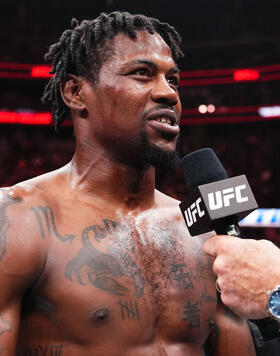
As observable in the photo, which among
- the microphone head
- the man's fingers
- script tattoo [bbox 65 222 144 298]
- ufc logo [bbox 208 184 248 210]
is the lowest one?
script tattoo [bbox 65 222 144 298]

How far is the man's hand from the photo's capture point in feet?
3.64

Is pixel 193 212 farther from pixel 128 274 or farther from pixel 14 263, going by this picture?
pixel 14 263

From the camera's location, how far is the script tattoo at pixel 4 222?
1345 millimetres

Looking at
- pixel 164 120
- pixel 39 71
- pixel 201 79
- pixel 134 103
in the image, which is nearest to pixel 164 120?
pixel 164 120

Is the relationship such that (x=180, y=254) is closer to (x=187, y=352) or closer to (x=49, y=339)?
(x=187, y=352)

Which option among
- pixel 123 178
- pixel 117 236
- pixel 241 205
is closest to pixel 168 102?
pixel 123 178

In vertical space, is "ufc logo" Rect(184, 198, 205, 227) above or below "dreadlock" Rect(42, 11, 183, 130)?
below

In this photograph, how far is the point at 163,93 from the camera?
165 centimetres

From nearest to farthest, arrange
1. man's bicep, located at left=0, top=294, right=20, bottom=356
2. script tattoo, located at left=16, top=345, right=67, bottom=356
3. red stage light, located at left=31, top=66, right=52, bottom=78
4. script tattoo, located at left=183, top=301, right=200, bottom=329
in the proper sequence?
man's bicep, located at left=0, top=294, right=20, bottom=356 < script tattoo, located at left=16, top=345, right=67, bottom=356 < script tattoo, located at left=183, top=301, right=200, bottom=329 < red stage light, located at left=31, top=66, right=52, bottom=78

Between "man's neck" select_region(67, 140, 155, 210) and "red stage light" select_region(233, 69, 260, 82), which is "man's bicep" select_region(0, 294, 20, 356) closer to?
"man's neck" select_region(67, 140, 155, 210)

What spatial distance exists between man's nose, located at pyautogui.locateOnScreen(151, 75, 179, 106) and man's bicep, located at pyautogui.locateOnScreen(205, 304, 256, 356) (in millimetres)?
739

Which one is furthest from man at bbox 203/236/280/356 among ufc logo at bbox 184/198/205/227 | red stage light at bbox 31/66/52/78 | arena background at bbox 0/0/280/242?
red stage light at bbox 31/66/52/78

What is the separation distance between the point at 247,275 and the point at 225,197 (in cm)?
19

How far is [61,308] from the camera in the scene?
141cm
